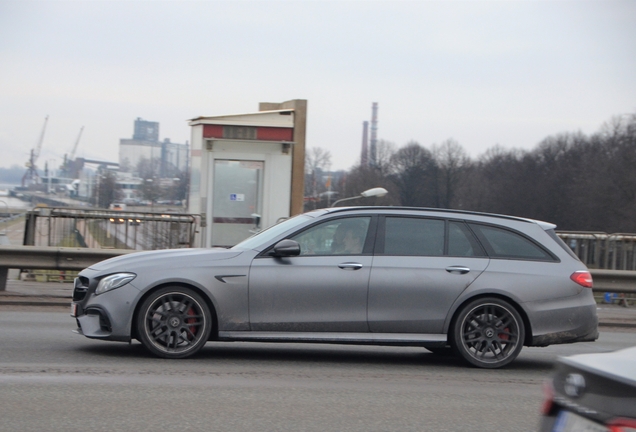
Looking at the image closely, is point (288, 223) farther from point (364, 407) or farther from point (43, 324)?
point (43, 324)

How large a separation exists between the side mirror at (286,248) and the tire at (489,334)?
1.74 metres

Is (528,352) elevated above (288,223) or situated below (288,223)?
below

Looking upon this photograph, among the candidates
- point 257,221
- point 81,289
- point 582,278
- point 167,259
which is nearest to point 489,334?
point 582,278

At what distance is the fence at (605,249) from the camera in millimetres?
18031

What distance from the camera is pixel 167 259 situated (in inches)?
298

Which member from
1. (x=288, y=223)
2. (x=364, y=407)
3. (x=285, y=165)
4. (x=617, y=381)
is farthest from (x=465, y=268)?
(x=285, y=165)

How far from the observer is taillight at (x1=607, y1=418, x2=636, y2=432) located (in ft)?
9.79

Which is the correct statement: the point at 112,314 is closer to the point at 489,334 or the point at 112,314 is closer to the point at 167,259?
the point at 167,259

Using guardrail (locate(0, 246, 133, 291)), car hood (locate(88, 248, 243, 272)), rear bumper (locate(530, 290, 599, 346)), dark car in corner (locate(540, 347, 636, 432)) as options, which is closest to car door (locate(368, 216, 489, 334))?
rear bumper (locate(530, 290, 599, 346))

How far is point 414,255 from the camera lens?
7.92 meters

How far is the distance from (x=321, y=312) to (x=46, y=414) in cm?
290

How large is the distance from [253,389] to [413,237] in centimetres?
247

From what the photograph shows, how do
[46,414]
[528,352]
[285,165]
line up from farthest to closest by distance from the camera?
1. [285,165]
2. [528,352]
3. [46,414]

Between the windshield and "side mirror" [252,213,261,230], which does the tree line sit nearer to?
"side mirror" [252,213,261,230]
